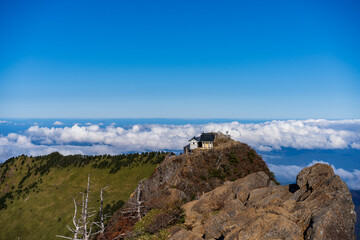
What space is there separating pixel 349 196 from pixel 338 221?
5110 millimetres

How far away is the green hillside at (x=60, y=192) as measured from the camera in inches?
5413

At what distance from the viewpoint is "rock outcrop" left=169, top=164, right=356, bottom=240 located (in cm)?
1666

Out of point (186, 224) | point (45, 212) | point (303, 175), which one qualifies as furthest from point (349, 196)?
point (45, 212)

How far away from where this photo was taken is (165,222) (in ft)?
104

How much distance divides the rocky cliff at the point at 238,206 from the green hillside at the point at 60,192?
8383 cm

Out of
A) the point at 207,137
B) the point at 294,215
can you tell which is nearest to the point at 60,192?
the point at 207,137

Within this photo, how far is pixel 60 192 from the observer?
16712cm

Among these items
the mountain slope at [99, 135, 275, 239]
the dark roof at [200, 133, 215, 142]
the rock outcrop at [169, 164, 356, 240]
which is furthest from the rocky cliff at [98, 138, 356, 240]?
the dark roof at [200, 133, 215, 142]

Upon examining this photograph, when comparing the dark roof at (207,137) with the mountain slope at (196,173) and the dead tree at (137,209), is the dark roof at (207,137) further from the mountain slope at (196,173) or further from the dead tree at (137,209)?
the dead tree at (137,209)

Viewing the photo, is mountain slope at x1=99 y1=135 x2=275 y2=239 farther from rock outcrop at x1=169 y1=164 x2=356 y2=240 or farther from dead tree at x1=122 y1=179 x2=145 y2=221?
rock outcrop at x1=169 y1=164 x2=356 y2=240

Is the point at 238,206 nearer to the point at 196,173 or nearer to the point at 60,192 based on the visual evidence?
the point at 196,173

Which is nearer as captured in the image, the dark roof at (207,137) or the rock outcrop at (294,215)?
the rock outcrop at (294,215)

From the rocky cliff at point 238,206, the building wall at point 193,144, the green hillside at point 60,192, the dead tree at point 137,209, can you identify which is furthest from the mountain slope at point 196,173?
the green hillside at point 60,192

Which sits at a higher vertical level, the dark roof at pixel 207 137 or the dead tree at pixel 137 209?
the dark roof at pixel 207 137
